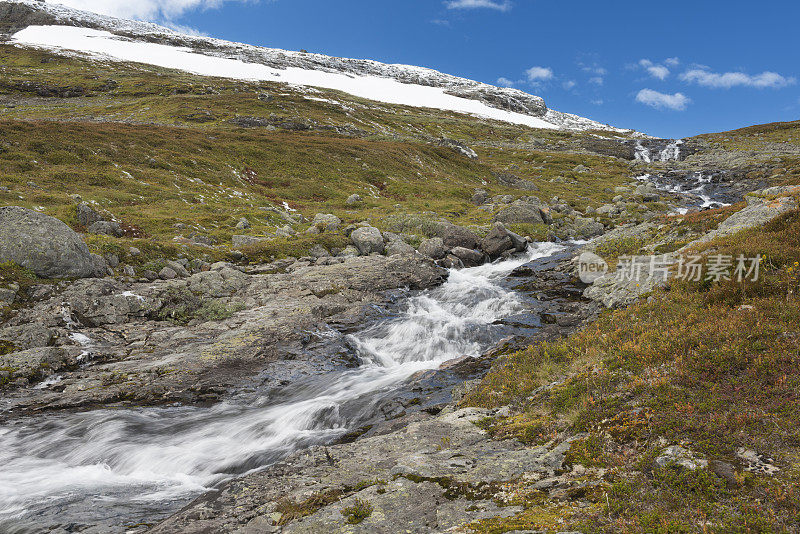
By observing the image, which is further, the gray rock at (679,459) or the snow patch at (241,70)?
the snow patch at (241,70)

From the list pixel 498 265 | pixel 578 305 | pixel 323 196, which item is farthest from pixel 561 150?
pixel 578 305

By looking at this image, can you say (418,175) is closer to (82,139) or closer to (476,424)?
(82,139)

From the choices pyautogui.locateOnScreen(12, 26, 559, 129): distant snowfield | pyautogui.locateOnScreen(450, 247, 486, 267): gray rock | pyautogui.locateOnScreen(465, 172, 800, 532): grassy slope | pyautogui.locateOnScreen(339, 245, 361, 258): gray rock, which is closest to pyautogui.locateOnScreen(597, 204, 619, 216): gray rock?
pyautogui.locateOnScreen(450, 247, 486, 267): gray rock

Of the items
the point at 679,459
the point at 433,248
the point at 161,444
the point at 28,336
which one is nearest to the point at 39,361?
the point at 28,336

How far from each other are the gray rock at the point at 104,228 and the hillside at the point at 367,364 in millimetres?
160

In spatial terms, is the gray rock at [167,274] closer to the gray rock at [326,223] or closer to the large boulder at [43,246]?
the large boulder at [43,246]

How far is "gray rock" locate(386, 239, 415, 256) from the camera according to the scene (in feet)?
97.0

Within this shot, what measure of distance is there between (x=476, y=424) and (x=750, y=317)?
22.5 feet

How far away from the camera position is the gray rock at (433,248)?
3023 cm

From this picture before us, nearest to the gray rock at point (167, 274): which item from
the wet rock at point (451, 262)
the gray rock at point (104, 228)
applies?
the gray rock at point (104, 228)

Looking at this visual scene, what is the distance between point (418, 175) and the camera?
64.1 m

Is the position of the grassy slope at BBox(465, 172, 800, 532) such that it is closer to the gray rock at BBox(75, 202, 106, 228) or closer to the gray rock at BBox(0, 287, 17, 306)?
the gray rock at BBox(0, 287, 17, 306)

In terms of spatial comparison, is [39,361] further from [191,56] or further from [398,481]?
[191,56]

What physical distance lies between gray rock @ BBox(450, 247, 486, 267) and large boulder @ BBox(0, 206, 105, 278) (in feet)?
74.5
